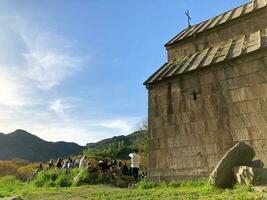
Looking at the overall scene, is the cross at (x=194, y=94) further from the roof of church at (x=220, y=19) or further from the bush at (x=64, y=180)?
the bush at (x=64, y=180)

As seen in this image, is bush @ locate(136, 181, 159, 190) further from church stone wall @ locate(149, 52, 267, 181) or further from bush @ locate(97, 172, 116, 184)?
bush @ locate(97, 172, 116, 184)

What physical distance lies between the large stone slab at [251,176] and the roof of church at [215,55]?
3.56m

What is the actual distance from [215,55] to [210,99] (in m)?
1.48

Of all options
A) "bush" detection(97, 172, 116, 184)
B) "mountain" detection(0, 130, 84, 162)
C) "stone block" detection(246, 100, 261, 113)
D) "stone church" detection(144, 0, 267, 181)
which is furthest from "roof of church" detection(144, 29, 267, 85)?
"mountain" detection(0, 130, 84, 162)

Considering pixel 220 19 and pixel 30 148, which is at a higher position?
pixel 30 148

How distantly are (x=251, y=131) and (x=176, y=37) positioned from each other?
5.74 m

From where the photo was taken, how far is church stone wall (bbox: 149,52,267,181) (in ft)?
31.7

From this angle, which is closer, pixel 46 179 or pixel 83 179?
pixel 83 179

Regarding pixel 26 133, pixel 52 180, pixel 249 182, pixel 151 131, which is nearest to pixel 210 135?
pixel 151 131

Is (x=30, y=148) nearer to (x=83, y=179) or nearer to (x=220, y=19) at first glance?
(x=83, y=179)

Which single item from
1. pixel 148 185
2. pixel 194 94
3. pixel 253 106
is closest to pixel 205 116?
pixel 194 94

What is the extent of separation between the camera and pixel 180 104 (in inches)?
445

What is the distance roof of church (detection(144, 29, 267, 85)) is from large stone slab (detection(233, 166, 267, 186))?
3.56 m

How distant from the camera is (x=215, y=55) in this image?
1122cm
